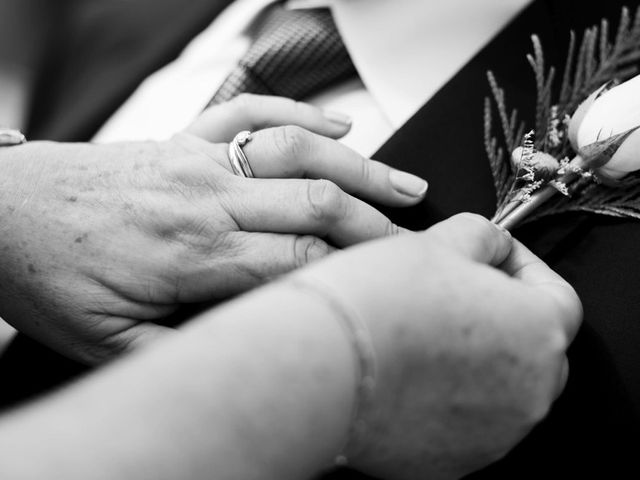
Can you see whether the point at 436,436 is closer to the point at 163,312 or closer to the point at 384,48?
the point at 163,312

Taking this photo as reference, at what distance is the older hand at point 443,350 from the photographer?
0.50 meters

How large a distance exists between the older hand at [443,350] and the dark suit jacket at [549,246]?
0.67 ft

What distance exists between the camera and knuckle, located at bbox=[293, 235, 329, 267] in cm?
77

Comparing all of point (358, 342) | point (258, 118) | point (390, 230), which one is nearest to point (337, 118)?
point (258, 118)

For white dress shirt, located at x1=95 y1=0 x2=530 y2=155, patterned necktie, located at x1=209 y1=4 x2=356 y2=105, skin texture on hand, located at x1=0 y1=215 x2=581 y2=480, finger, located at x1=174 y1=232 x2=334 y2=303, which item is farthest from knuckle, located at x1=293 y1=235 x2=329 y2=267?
patterned necktie, located at x1=209 y1=4 x2=356 y2=105

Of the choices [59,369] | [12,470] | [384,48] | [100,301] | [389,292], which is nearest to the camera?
[12,470]

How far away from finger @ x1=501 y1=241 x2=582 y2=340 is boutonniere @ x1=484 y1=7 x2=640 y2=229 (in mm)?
110

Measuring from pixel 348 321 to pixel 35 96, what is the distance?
→ 1070 mm

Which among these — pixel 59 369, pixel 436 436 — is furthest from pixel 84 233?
pixel 436 436

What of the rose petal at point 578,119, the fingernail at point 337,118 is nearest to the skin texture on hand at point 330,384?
the rose petal at point 578,119

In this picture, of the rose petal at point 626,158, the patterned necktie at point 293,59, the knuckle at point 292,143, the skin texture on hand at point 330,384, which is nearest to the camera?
the skin texture on hand at point 330,384

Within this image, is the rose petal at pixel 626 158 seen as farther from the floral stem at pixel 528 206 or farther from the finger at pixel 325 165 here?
the finger at pixel 325 165

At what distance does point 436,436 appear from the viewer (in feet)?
1.85

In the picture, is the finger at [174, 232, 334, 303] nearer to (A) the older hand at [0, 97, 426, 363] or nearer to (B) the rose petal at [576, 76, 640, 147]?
(A) the older hand at [0, 97, 426, 363]
